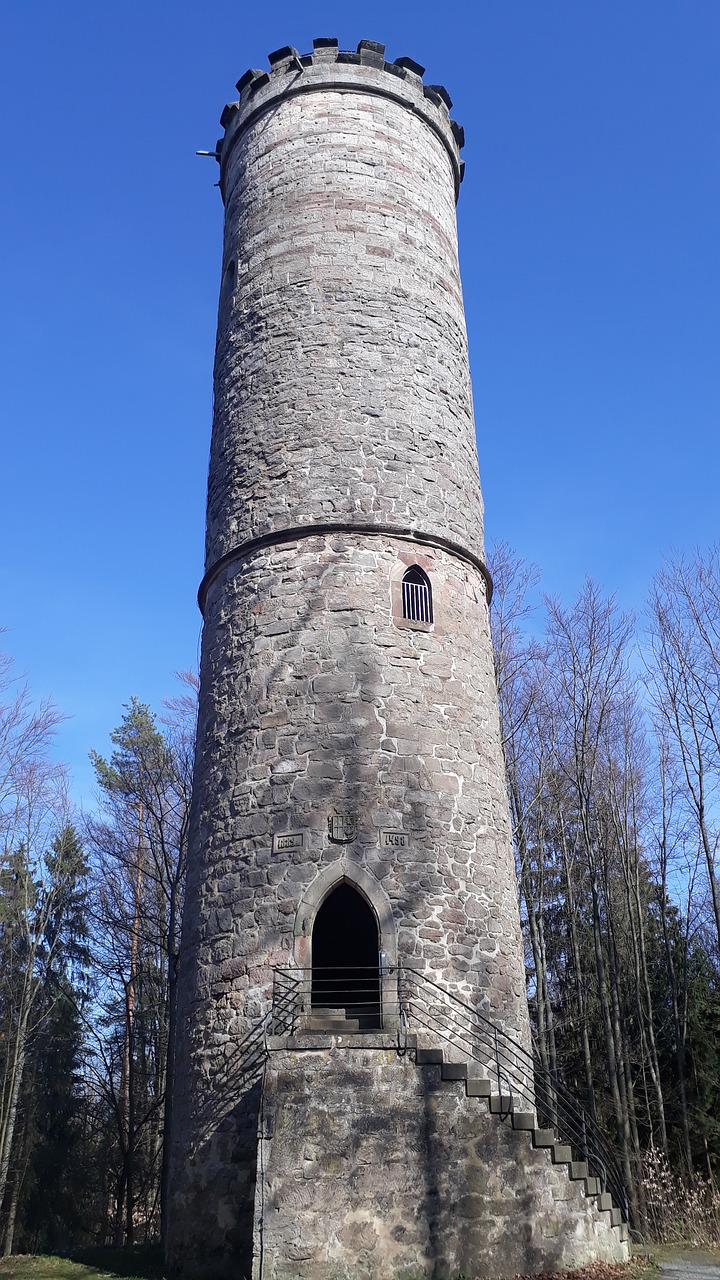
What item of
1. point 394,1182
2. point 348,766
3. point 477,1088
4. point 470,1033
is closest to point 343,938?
point 470,1033

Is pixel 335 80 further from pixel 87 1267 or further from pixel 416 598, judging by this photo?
pixel 87 1267

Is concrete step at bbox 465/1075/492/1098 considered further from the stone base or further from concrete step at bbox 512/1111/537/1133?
concrete step at bbox 512/1111/537/1133

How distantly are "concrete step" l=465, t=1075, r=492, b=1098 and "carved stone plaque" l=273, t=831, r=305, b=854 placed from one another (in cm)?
258

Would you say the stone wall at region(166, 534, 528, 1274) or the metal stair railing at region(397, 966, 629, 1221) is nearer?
the metal stair railing at region(397, 966, 629, 1221)

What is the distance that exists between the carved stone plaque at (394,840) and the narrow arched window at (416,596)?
233 cm

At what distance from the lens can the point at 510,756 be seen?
20688 mm

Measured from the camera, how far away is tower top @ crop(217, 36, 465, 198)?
13.7m

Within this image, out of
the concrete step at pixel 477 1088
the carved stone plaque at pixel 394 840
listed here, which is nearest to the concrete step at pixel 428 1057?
the concrete step at pixel 477 1088

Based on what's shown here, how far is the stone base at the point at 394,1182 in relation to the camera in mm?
7426

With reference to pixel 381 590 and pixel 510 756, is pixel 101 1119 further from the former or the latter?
pixel 381 590

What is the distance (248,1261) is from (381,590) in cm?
611

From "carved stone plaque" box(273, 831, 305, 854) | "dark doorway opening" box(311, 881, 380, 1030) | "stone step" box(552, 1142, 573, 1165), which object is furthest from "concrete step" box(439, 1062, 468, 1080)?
"dark doorway opening" box(311, 881, 380, 1030)

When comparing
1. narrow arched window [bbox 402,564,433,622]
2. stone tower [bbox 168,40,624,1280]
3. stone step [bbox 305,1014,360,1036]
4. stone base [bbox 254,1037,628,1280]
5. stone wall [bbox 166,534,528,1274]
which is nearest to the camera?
stone base [bbox 254,1037,628,1280]

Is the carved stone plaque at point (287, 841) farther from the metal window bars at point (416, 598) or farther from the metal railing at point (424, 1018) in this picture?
the metal window bars at point (416, 598)
